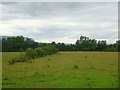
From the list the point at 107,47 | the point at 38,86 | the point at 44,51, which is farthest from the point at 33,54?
the point at 107,47

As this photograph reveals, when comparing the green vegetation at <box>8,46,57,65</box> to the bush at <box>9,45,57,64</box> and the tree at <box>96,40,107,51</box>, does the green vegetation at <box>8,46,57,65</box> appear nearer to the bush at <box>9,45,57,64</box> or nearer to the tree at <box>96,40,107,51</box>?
the bush at <box>9,45,57,64</box>

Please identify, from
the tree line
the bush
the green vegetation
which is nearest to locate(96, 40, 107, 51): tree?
the tree line

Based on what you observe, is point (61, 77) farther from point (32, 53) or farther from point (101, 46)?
point (101, 46)

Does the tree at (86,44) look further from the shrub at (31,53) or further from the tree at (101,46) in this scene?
the shrub at (31,53)

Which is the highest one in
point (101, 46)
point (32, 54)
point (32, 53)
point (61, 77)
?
point (101, 46)

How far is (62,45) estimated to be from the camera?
7088cm

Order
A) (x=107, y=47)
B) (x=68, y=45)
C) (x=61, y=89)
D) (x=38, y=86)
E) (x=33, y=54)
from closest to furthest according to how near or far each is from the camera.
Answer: (x=61, y=89), (x=38, y=86), (x=33, y=54), (x=68, y=45), (x=107, y=47)

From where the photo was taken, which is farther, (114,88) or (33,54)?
(33,54)

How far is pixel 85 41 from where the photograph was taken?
7894cm

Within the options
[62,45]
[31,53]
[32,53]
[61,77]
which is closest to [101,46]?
[62,45]

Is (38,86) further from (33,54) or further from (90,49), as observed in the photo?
(90,49)

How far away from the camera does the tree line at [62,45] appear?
50.0m

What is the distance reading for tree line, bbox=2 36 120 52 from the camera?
5002cm

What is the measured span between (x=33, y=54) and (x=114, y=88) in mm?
28669
